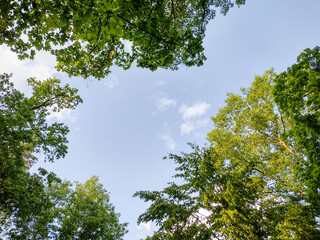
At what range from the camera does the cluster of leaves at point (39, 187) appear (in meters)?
8.74

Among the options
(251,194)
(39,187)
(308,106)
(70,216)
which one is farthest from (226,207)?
(70,216)

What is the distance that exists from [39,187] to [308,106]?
1459cm

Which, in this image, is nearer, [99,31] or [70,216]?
[99,31]

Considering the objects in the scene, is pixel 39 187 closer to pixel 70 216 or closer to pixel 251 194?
pixel 70 216

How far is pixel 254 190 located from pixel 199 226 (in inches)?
89.7

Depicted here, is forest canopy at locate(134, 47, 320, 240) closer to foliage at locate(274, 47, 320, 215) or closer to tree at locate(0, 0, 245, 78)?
foliage at locate(274, 47, 320, 215)

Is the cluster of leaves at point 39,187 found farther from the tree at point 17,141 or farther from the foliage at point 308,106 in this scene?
the foliage at point 308,106

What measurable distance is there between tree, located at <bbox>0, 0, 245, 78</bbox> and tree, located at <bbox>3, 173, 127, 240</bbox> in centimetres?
906

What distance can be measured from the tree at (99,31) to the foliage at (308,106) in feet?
17.7

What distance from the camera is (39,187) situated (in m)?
9.40

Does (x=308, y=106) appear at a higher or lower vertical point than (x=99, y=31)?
lower

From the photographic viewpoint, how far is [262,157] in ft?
39.1

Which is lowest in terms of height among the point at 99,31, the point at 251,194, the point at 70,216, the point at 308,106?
the point at 251,194

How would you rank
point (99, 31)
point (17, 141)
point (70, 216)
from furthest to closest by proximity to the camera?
point (70, 216)
point (17, 141)
point (99, 31)
